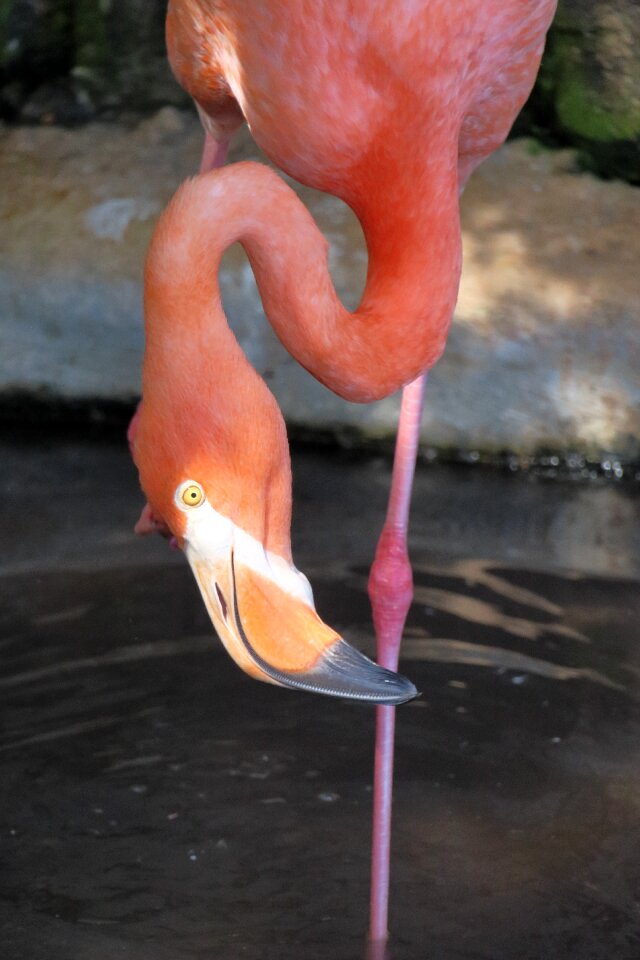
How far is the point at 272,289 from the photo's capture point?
7.59 ft

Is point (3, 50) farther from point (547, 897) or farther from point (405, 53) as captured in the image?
point (547, 897)

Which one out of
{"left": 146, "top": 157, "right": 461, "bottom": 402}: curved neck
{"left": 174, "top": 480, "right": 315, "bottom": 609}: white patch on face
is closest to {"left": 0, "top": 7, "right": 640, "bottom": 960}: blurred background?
{"left": 174, "top": 480, "right": 315, "bottom": 609}: white patch on face

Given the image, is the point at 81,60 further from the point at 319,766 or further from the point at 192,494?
the point at 192,494

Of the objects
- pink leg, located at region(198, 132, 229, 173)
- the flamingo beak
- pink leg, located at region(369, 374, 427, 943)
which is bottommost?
pink leg, located at region(369, 374, 427, 943)

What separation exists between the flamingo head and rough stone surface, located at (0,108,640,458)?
2229 millimetres

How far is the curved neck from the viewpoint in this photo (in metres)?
2.18

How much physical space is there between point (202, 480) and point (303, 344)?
0.32 metres

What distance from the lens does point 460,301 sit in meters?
4.42

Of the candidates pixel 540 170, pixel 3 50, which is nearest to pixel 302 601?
pixel 540 170

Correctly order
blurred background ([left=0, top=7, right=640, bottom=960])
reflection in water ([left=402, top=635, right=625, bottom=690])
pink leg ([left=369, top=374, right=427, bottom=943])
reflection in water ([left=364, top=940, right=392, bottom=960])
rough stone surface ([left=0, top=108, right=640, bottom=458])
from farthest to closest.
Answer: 1. rough stone surface ([left=0, top=108, right=640, bottom=458])
2. reflection in water ([left=402, top=635, right=625, bottom=690])
3. pink leg ([left=369, top=374, right=427, bottom=943])
4. blurred background ([left=0, top=7, right=640, bottom=960])
5. reflection in water ([left=364, top=940, right=392, bottom=960])

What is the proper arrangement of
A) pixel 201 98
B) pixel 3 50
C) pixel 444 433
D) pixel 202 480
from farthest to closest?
1. pixel 3 50
2. pixel 444 433
3. pixel 201 98
4. pixel 202 480

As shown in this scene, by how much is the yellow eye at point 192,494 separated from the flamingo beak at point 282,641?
0.10 meters

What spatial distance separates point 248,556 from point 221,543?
5 centimetres

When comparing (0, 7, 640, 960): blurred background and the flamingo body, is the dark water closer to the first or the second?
(0, 7, 640, 960): blurred background
